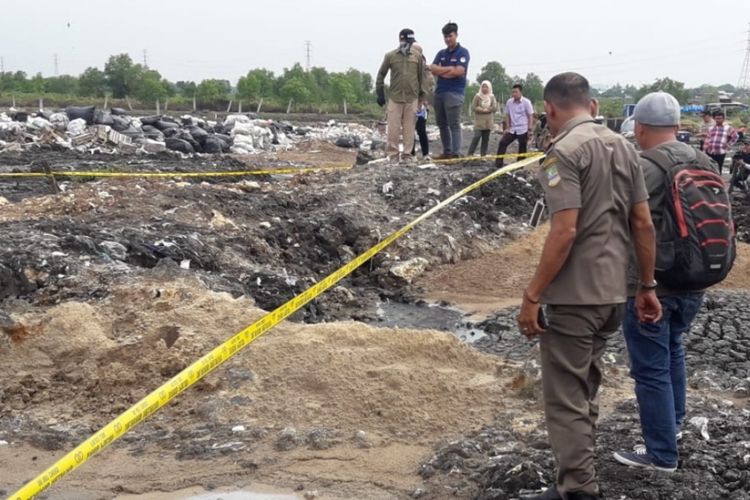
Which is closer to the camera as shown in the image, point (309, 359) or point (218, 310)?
point (309, 359)

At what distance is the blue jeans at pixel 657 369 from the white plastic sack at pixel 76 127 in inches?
681

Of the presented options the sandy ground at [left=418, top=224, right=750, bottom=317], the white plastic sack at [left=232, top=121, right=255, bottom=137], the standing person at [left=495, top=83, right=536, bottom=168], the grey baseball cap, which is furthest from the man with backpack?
the white plastic sack at [left=232, top=121, right=255, bottom=137]

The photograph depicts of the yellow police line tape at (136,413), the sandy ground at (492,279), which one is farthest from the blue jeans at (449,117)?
the yellow police line tape at (136,413)

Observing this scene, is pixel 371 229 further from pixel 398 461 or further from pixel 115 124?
pixel 115 124

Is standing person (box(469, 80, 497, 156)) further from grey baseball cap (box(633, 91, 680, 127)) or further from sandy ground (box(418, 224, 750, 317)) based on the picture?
grey baseball cap (box(633, 91, 680, 127))

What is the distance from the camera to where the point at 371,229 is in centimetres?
986

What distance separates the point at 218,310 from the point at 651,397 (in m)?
3.23

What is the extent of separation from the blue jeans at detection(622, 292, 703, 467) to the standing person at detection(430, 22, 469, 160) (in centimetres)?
874

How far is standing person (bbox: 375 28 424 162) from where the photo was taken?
39.1 ft

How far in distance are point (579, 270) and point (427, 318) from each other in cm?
490

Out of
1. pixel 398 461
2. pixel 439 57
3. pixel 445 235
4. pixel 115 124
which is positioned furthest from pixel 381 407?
pixel 115 124

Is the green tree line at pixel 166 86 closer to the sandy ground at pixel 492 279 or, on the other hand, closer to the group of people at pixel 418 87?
the group of people at pixel 418 87

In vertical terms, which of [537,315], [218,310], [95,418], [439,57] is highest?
[439,57]

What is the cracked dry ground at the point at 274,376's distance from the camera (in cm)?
395
